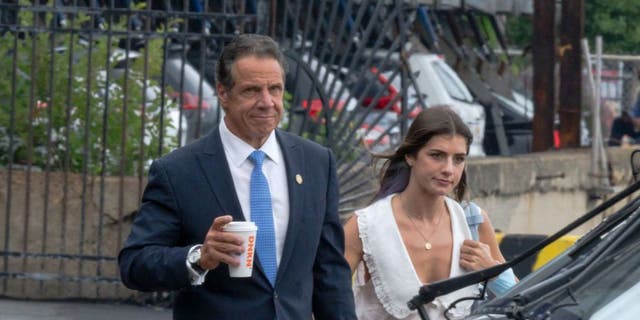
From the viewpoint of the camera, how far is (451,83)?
22.5 meters

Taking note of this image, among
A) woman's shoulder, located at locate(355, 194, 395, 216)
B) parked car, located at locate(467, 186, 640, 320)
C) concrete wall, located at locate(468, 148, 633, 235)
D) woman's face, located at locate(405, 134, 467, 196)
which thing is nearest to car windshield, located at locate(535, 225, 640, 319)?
parked car, located at locate(467, 186, 640, 320)

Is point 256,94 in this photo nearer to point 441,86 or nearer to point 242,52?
point 242,52

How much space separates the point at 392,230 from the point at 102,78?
4951 mm

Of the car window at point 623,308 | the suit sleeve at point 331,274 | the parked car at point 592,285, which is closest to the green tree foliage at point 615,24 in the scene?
the suit sleeve at point 331,274

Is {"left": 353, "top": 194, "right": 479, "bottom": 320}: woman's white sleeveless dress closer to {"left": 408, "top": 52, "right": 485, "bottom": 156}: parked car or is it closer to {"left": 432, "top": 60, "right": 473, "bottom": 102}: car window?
{"left": 408, "top": 52, "right": 485, "bottom": 156}: parked car

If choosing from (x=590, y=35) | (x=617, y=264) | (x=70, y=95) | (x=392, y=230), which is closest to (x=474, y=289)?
(x=392, y=230)

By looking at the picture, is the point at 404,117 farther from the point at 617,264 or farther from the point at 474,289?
the point at 617,264

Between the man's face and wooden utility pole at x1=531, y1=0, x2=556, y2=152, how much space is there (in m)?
11.1

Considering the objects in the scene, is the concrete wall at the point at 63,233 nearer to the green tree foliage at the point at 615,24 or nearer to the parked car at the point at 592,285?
the parked car at the point at 592,285

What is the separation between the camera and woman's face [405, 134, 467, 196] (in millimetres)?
5230

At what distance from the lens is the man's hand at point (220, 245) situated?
4160 mm

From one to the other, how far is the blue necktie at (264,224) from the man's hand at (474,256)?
84 cm

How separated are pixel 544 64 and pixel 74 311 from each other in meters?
7.17

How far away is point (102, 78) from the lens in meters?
9.86
